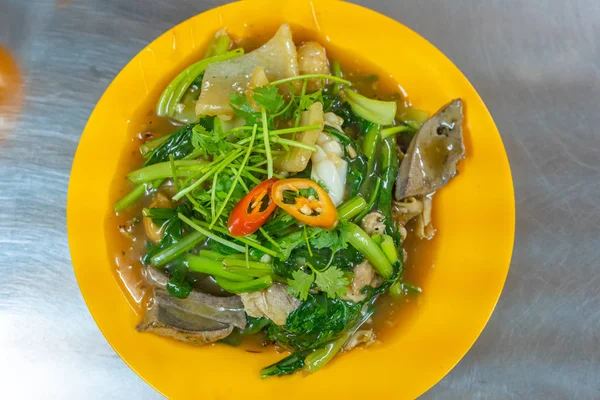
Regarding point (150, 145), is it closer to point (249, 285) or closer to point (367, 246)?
point (249, 285)

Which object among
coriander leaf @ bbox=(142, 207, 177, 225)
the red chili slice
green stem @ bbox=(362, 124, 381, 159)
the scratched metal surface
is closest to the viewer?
the red chili slice

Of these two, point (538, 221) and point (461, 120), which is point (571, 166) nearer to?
point (538, 221)

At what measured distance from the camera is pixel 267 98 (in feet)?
5.56

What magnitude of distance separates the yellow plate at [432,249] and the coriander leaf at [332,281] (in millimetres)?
336

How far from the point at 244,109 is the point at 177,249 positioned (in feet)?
2.39

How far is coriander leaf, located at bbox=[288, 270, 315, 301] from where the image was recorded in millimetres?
1760

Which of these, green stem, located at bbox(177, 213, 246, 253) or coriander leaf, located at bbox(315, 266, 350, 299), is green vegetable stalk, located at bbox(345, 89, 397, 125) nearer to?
coriander leaf, located at bbox(315, 266, 350, 299)

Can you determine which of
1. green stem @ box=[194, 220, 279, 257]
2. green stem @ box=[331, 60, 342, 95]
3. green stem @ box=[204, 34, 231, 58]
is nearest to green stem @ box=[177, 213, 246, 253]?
green stem @ box=[194, 220, 279, 257]

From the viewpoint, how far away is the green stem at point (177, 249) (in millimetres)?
1957

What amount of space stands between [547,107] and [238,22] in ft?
6.24

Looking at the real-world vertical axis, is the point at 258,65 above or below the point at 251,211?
above

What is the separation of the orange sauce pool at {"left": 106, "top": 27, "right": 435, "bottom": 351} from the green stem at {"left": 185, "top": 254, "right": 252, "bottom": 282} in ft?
0.78

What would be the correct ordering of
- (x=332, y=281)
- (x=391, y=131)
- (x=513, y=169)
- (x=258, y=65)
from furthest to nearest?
(x=513, y=169) → (x=391, y=131) → (x=258, y=65) → (x=332, y=281)

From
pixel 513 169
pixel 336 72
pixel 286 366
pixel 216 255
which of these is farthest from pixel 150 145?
pixel 513 169
